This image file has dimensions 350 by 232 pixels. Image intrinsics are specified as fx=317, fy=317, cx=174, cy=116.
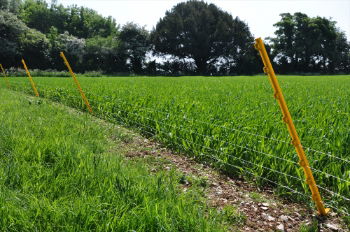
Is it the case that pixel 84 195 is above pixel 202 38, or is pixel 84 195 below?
below

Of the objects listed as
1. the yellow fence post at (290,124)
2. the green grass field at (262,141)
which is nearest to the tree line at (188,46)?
the green grass field at (262,141)

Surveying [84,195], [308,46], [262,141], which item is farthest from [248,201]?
[308,46]

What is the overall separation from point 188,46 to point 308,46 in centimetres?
2301

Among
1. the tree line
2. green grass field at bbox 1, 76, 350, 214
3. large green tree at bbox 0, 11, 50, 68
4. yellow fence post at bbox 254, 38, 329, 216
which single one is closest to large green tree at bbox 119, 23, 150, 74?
the tree line

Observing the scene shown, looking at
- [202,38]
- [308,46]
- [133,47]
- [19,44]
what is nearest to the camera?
[19,44]

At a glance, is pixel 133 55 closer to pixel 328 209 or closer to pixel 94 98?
pixel 94 98

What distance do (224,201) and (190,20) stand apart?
A: 53665 mm

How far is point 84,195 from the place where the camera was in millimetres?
3238

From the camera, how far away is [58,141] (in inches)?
199

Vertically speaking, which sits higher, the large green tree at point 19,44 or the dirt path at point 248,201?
the large green tree at point 19,44

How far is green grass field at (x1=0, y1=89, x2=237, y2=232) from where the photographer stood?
2832 mm

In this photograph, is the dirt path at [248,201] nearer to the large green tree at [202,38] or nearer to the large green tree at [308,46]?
the large green tree at [202,38]

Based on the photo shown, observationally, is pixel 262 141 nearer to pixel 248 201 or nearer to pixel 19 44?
pixel 248 201

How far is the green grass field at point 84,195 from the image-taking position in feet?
9.29
